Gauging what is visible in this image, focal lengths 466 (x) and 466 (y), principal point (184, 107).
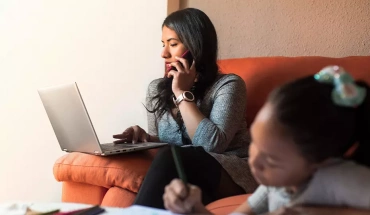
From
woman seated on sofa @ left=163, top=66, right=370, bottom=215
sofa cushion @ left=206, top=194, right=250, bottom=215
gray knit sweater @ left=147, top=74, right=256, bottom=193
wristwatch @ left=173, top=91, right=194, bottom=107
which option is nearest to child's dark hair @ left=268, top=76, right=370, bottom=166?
woman seated on sofa @ left=163, top=66, right=370, bottom=215

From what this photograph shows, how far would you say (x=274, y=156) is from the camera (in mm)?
705

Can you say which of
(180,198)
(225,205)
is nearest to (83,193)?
(225,205)

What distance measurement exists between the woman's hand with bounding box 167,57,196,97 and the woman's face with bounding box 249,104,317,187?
76cm

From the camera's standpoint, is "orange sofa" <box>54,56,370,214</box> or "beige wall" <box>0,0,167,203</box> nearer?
"orange sofa" <box>54,56,370,214</box>

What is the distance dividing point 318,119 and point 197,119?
0.72 m

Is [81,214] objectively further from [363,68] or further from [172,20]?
[363,68]

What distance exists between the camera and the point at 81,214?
2.86 ft

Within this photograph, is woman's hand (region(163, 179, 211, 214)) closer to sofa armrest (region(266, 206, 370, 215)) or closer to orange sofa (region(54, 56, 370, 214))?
sofa armrest (region(266, 206, 370, 215))

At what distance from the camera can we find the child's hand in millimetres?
786

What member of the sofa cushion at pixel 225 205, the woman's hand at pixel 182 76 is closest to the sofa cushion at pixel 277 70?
the woman's hand at pixel 182 76

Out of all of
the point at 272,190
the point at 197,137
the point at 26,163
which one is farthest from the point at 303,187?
the point at 26,163

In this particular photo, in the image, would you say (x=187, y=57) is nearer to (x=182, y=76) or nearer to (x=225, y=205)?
(x=182, y=76)

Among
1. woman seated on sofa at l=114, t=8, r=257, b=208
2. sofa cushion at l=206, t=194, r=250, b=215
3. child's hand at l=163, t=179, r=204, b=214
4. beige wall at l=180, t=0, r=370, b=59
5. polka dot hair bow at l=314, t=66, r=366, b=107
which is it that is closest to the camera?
polka dot hair bow at l=314, t=66, r=366, b=107

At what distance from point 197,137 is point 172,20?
468 mm
